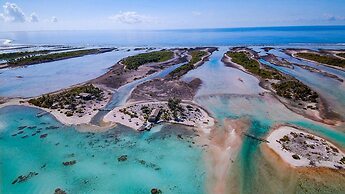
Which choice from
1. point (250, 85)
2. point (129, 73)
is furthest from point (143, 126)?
point (129, 73)

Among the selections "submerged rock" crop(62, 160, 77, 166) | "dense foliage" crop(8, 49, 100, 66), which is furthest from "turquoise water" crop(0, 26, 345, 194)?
"dense foliage" crop(8, 49, 100, 66)

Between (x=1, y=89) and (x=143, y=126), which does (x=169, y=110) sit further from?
(x=1, y=89)

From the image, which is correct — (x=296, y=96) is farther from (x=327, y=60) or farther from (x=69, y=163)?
(x=327, y=60)

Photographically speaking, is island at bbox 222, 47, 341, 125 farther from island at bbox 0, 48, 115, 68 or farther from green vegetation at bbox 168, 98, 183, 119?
island at bbox 0, 48, 115, 68

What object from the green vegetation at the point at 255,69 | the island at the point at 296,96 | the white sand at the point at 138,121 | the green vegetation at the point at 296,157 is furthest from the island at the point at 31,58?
the green vegetation at the point at 296,157

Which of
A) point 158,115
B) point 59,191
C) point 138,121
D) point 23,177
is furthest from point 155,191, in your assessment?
point 158,115

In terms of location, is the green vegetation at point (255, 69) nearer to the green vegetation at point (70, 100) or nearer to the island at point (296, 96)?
the island at point (296, 96)
